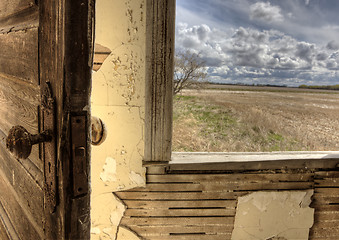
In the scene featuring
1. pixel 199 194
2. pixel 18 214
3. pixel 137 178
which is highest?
pixel 18 214

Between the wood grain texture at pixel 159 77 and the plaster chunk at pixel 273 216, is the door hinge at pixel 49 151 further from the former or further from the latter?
the plaster chunk at pixel 273 216

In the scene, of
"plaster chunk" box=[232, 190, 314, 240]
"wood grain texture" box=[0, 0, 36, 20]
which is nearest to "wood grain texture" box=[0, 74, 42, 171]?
"wood grain texture" box=[0, 0, 36, 20]

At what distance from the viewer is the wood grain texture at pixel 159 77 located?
5.48ft

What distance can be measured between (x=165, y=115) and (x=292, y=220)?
1.60m

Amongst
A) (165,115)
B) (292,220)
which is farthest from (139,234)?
(292,220)

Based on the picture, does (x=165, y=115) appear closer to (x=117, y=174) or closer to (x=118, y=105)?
(x=118, y=105)

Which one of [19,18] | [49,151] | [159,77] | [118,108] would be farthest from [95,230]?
[19,18]

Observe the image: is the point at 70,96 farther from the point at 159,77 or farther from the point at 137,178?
the point at 137,178

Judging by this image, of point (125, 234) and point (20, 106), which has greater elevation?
point (20, 106)

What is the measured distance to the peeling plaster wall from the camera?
5.51 ft

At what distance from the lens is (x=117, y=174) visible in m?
1.83

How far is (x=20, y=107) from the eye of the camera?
78cm

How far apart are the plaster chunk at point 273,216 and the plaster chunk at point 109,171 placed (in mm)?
1154

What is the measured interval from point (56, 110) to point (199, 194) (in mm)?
1626
